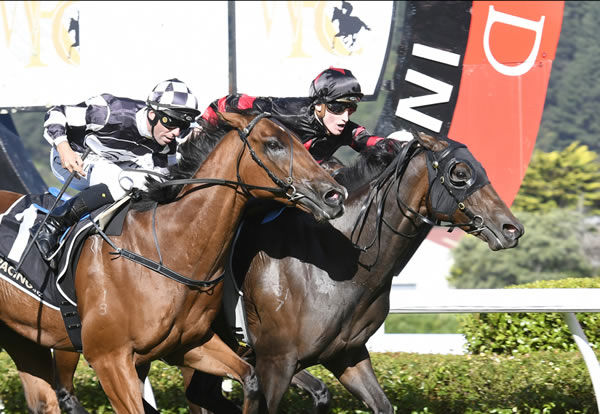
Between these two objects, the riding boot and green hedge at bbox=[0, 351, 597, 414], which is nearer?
the riding boot

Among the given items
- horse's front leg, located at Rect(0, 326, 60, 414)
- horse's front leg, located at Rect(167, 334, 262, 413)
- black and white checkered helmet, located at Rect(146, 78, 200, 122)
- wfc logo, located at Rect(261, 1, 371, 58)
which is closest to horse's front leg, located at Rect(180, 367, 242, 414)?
horse's front leg, located at Rect(167, 334, 262, 413)

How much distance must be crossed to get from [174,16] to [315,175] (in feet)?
13.4

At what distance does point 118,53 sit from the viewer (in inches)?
287

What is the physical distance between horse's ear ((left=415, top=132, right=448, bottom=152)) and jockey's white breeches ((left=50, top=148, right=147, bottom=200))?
134 cm

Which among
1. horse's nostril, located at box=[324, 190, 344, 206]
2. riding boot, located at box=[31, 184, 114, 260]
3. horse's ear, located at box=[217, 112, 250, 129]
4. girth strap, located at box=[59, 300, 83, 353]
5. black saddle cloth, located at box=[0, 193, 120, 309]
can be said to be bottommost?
girth strap, located at box=[59, 300, 83, 353]

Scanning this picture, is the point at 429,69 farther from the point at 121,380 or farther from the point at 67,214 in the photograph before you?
the point at 121,380

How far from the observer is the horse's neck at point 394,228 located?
4.18 meters

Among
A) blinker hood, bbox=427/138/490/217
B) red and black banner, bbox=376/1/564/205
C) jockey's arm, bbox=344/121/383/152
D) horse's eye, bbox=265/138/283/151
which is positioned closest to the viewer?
horse's eye, bbox=265/138/283/151

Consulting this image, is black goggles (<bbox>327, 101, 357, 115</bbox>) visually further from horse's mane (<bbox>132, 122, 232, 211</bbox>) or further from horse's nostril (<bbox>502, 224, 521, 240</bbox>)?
horse's nostril (<bbox>502, 224, 521, 240</bbox>)

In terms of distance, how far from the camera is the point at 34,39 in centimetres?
738

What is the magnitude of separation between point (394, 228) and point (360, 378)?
775 millimetres

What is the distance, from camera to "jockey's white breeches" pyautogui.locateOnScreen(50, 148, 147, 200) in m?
4.09

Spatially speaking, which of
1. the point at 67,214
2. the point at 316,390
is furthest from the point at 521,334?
the point at 67,214

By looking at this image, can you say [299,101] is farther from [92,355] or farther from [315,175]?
[92,355]
